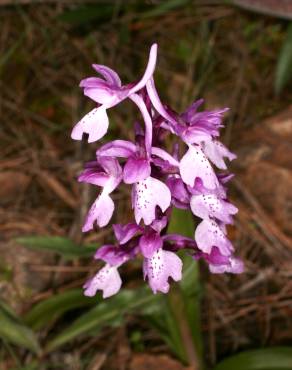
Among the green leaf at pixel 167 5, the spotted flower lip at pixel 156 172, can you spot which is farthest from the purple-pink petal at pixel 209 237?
the green leaf at pixel 167 5

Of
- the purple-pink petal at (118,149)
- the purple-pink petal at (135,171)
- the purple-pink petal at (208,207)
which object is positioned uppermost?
the purple-pink petal at (118,149)

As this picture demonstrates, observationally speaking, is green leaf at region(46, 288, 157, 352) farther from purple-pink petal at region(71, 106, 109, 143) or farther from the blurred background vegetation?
purple-pink petal at region(71, 106, 109, 143)

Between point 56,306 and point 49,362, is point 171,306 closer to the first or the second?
point 56,306

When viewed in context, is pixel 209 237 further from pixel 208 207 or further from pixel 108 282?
pixel 108 282

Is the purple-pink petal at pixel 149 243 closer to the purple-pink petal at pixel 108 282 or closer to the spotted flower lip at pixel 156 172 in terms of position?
the spotted flower lip at pixel 156 172

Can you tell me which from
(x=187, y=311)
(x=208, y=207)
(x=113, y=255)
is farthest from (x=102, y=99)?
(x=187, y=311)

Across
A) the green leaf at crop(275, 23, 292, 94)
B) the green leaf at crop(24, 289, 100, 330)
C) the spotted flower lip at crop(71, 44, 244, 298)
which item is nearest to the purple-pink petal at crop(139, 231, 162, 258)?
the spotted flower lip at crop(71, 44, 244, 298)

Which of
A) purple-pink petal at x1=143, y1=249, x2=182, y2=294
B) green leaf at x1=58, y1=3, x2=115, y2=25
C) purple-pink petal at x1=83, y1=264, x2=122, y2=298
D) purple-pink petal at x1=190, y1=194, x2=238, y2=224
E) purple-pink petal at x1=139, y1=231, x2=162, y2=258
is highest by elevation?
green leaf at x1=58, y1=3, x2=115, y2=25
